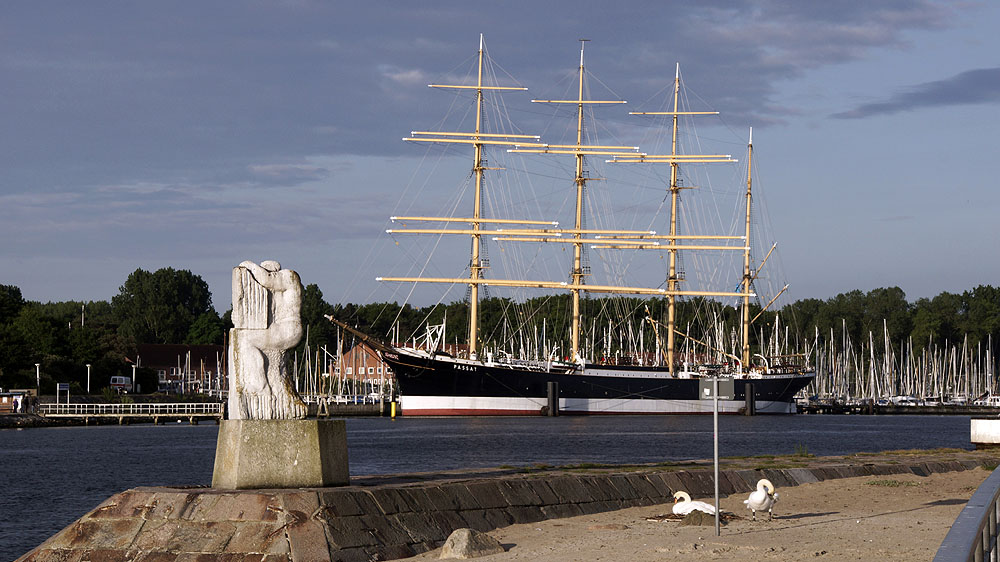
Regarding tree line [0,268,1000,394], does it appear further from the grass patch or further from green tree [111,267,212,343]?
the grass patch

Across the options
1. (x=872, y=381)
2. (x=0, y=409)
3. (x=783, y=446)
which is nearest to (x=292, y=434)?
(x=783, y=446)

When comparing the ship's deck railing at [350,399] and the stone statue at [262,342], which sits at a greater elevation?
the stone statue at [262,342]

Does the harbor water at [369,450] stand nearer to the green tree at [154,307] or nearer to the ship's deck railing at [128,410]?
the ship's deck railing at [128,410]

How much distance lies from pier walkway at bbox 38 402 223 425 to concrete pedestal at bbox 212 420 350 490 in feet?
242

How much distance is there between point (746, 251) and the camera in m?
126

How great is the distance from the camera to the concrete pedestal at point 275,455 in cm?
1612

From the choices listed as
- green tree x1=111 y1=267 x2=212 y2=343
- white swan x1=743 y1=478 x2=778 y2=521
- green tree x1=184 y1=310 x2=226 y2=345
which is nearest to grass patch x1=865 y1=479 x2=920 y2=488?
white swan x1=743 y1=478 x2=778 y2=521

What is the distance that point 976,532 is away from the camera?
5.57 meters

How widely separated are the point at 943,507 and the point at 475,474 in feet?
23.6

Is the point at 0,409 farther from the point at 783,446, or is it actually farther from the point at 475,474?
the point at 475,474

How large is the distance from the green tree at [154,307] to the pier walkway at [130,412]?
93.0m

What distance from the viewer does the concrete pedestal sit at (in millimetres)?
16125

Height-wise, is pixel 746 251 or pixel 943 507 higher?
pixel 746 251

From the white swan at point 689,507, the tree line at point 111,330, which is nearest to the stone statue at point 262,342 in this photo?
the white swan at point 689,507
